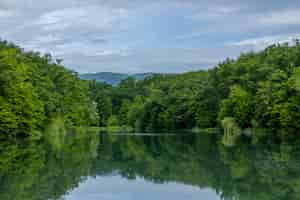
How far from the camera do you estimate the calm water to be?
16.3 m

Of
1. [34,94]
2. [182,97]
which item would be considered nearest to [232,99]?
[182,97]

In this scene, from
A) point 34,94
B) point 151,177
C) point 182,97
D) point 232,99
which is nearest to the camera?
point 151,177

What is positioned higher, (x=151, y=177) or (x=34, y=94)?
(x=34, y=94)

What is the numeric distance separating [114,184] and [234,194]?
4.71 m

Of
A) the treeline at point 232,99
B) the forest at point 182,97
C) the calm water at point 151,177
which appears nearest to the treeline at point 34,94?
the forest at point 182,97

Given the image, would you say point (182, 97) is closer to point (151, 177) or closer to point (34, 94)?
point (34, 94)

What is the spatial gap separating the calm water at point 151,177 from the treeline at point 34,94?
15.7m

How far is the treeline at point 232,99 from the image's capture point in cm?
5603

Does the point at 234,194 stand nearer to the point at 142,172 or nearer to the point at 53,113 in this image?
the point at 142,172

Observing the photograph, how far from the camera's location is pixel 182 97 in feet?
292

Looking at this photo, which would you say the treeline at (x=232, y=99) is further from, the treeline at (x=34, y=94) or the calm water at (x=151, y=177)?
→ the calm water at (x=151, y=177)

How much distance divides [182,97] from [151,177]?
225ft

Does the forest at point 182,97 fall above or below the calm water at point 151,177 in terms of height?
above

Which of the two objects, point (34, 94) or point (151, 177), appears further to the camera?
point (34, 94)
